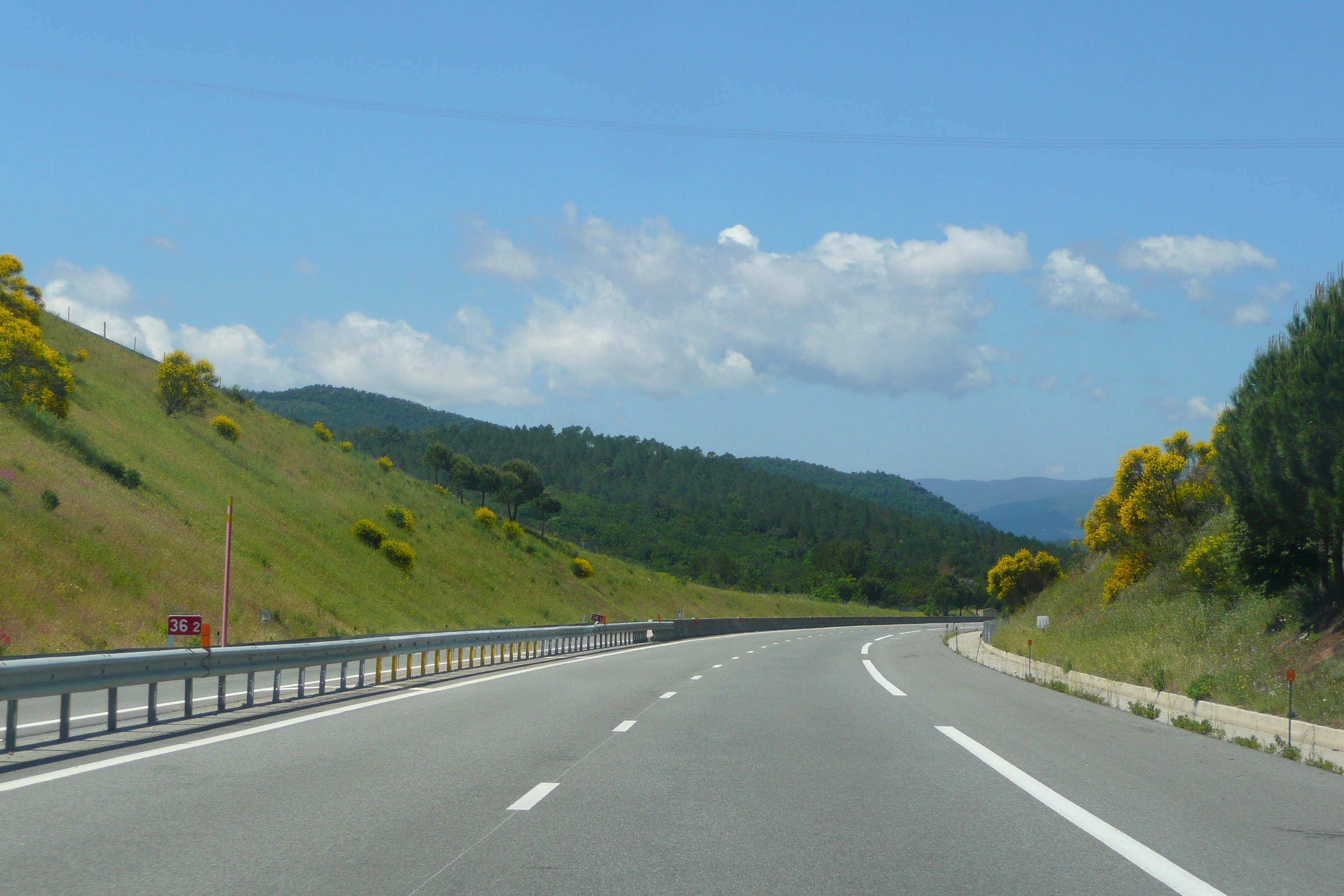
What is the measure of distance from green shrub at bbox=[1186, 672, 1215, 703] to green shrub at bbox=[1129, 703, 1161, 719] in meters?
0.63

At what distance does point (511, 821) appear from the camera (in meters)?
7.74

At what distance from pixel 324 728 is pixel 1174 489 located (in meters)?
29.7

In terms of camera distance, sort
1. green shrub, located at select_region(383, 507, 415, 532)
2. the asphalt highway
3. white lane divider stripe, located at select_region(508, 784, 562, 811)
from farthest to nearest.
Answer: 1. green shrub, located at select_region(383, 507, 415, 532)
2. white lane divider stripe, located at select_region(508, 784, 562, 811)
3. the asphalt highway

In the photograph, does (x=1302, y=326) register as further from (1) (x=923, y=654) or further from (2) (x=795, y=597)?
(2) (x=795, y=597)

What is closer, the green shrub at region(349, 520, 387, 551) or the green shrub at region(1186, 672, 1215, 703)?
the green shrub at region(1186, 672, 1215, 703)

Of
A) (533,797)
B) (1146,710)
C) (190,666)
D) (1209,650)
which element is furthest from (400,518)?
(533,797)

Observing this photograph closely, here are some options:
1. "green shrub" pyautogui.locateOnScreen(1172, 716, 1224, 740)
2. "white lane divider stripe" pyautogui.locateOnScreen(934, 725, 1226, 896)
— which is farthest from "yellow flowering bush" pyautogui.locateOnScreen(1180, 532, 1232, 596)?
"white lane divider stripe" pyautogui.locateOnScreen(934, 725, 1226, 896)

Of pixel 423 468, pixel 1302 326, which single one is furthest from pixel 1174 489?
pixel 423 468

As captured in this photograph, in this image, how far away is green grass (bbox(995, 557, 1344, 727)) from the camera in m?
14.0

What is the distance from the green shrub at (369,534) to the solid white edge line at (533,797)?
58590mm

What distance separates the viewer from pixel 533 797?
8727mm

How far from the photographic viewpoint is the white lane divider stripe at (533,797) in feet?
27.2

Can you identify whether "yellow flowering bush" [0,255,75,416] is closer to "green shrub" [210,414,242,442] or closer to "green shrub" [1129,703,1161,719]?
"green shrub" [210,414,242,442]

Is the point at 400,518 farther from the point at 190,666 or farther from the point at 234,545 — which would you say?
the point at 190,666
